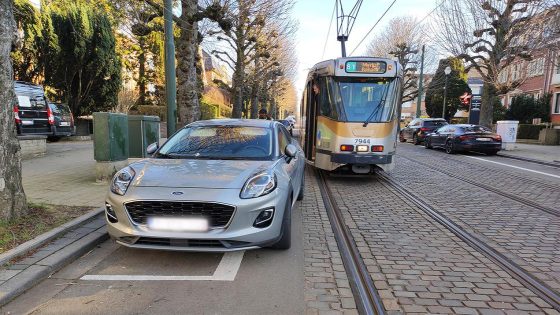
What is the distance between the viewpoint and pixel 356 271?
4055 mm

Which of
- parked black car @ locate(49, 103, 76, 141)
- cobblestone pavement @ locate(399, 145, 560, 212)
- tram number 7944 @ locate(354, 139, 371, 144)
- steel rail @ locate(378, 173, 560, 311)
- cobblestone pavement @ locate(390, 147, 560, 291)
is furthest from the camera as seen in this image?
parked black car @ locate(49, 103, 76, 141)

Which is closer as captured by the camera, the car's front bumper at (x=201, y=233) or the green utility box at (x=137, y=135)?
the car's front bumper at (x=201, y=233)

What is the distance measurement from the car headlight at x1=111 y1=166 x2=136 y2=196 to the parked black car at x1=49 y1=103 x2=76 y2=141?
11617mm

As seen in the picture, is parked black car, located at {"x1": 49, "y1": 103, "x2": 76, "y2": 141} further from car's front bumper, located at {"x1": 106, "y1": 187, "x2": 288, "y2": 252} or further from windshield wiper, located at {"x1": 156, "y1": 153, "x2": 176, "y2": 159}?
car's front bumper, located at {"x1": 106, "y1": 187, "x2": 288, "y2": 252}

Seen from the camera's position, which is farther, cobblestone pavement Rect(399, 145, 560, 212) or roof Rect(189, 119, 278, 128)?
cobblestone pavement Rect(399, 145, 560, 212)

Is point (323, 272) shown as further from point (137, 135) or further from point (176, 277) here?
point (137, 135)

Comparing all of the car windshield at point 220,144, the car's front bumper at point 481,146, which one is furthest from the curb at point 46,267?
the car's front bumper at point 481,146

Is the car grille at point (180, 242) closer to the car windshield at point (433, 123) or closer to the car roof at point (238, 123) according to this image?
the car roof at point (238, 123)

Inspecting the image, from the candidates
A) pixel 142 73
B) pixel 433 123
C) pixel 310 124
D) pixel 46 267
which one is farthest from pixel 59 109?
pixel 433 123

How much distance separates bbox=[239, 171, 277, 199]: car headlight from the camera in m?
4.00

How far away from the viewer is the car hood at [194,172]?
13.2 feet

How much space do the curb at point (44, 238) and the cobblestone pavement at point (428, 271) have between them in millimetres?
3619

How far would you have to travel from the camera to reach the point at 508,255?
4543 mm

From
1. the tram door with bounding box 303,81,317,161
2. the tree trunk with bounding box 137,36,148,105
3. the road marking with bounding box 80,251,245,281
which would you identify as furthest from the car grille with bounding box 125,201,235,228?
the tree trunk with bounding box 137,36,148,105
